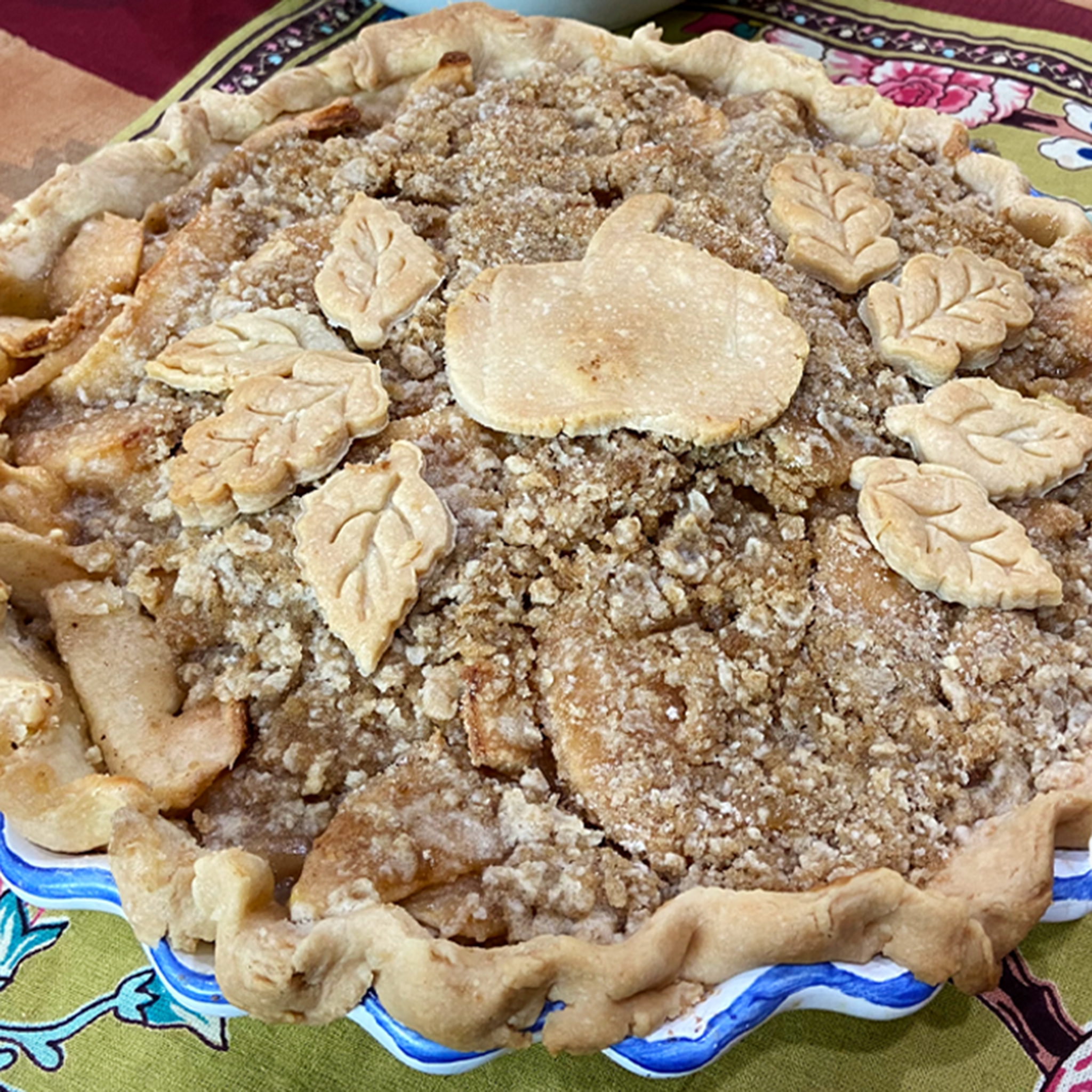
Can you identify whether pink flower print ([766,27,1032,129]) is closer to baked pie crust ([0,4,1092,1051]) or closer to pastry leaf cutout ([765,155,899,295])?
baked pie crust ([0,4,1092,1051])

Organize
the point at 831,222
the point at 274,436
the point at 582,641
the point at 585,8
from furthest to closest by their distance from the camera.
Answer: the point at 585,8
the point at 831,222
the point at 274,436
the point at 582,641

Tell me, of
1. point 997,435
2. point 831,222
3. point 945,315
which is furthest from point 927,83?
point 997,435

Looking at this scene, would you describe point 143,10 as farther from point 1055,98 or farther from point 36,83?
point 1055,98

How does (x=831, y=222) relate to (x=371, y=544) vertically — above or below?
above

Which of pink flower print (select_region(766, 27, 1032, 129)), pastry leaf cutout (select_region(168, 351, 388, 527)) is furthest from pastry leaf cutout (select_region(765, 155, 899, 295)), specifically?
pink flower print (select_region(766, 27, 1032, 129))

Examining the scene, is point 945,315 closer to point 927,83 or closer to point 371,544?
point 371,544

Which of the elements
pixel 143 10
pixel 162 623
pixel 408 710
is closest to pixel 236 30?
pixel 143 10

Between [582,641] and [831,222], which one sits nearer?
[582,641]
